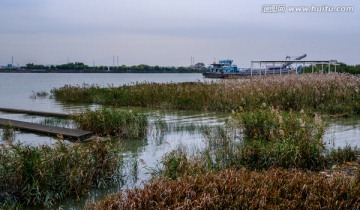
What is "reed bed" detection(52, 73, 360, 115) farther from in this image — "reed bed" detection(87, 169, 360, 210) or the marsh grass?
"reed bed" detection(87, 169, 360, 210)

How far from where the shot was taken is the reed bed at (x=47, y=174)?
6633mm

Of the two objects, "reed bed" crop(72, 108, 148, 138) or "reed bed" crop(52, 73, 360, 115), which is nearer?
"reed bed" crop(72, 108, 148, 138)

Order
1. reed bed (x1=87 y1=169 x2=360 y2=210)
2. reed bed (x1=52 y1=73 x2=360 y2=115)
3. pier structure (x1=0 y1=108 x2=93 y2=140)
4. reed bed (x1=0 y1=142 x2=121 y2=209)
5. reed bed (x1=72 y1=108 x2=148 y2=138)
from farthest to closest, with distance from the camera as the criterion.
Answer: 1. reed bed (x1=52 y1=73 x2=360 y2=115)
2. reed bed (x1=72 y1=108 x2=148 y2=138)
3. pier structure (x1=0 y1=108 x2=93 y2=140)
4. reed bed (x1=0 y1=142 x2=121 y2=209)
5. reed bed (x1=87 y1=169 x2=360 y2=210)

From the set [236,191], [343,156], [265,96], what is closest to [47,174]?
[236,191]

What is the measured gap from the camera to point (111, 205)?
4977mm

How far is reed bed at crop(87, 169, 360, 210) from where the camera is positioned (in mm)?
4832

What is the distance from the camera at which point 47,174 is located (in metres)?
6.80

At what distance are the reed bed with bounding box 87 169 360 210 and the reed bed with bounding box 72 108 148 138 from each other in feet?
21.9

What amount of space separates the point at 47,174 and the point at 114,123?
557 cm

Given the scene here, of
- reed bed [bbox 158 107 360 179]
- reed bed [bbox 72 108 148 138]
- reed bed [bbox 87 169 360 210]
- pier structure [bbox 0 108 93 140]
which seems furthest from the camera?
reed bed [bbox 72 108 148 138]

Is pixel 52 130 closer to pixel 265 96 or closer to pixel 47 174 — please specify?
pixel 47 174

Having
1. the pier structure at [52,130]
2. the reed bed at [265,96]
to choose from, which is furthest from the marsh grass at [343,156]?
the reed bed at [265,96]

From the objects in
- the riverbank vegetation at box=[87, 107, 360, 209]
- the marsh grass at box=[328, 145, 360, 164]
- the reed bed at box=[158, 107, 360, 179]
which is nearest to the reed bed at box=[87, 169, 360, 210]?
the riverbank vegetation at box=[87, 107, 360, 209]

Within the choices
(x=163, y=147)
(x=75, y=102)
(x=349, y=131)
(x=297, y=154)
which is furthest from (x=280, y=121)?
(x=75, y=102)
